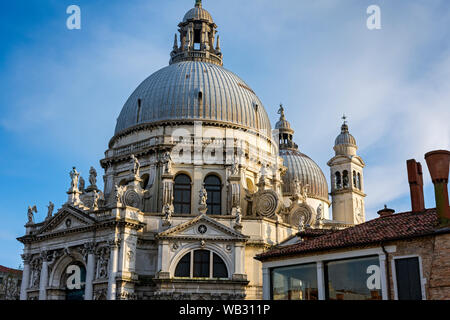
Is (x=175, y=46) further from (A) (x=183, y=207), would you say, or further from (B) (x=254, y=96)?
(A) (x=183, y=207)

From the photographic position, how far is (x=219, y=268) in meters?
44.4

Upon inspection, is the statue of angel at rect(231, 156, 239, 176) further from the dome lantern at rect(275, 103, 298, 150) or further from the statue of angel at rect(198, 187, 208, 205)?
the dome lantern at rect(275, 103, 298, 150)

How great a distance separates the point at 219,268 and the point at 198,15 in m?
29.9

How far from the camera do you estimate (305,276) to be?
25359 millimetres

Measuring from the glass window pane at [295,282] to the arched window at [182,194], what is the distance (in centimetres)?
2462

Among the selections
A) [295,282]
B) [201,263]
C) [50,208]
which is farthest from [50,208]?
[295,282]

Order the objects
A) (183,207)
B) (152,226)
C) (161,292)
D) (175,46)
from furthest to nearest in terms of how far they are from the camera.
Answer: (175,46)
(183,207)
(152,226)
(161,292)

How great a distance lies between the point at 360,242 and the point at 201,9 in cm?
4552

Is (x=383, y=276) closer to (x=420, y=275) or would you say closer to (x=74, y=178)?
(x=420, y=275)

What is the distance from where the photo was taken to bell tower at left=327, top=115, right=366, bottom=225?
66.7 metres

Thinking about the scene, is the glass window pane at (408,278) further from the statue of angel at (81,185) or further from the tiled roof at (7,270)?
the tiled roof at (7,270)
